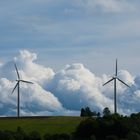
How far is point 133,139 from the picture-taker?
18988 centimetres

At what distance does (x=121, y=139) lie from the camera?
19900 cm

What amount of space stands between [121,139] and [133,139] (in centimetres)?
953
